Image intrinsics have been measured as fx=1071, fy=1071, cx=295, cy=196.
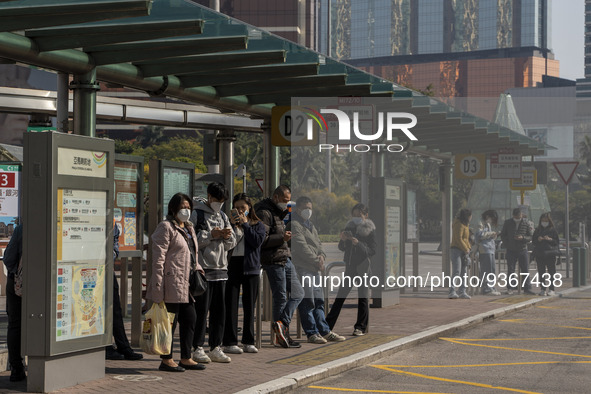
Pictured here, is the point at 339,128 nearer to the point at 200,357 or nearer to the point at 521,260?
Result: the point at 200,357

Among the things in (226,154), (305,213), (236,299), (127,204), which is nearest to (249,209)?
(236,299)

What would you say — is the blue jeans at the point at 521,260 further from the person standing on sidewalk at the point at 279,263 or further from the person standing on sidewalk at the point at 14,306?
the person standing on sidewalk at the point at 14,306

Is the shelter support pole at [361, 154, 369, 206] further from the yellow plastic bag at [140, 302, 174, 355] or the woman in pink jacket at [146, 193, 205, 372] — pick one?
the yellow plastic bag at [140, 302, 174, 355]

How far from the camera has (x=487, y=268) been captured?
2220 centimetres

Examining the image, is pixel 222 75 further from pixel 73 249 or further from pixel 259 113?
pixel 73 249

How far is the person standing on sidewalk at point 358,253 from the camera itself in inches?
514

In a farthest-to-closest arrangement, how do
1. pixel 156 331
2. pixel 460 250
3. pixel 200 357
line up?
pixel 460 250 → pixel 200 357 → pixel 156 331

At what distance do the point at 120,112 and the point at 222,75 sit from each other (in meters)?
3.18

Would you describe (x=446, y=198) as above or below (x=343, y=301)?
above

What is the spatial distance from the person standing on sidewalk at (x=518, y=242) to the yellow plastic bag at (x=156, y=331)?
14.0 meters

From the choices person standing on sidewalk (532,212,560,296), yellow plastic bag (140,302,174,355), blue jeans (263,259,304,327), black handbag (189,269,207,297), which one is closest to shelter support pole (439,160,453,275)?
person standing on sidewalk (532,212,560,296)

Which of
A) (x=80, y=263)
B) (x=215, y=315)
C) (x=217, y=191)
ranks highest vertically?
(x=217, y=191)

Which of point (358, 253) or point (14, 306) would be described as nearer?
point (14, 306)

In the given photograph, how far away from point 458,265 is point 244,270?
10029mm
